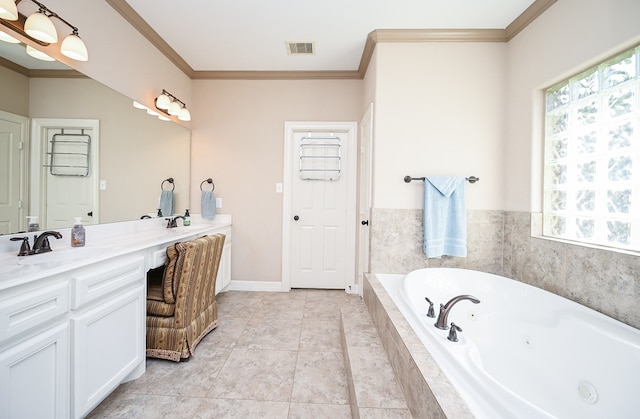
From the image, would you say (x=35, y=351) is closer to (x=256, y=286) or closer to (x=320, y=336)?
(x=320, y=336)

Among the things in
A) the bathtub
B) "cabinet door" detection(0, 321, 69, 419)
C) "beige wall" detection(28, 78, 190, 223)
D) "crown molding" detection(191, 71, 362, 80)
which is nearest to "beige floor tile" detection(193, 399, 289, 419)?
"cabinet door" detection(0, 321, 69, 419)

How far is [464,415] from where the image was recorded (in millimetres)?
767

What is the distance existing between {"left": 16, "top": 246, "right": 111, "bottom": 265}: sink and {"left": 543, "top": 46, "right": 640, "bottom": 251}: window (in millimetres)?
2730

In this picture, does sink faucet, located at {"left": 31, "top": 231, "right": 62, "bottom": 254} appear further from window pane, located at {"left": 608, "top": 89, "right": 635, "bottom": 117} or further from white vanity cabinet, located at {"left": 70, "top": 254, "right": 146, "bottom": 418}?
window pane, located at {"left": 608, "top": 89, "right": 635, "bottom": 117}

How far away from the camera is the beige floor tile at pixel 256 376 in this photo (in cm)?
146

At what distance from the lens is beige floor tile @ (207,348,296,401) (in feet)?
4.78

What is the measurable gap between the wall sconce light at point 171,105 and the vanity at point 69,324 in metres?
1.40

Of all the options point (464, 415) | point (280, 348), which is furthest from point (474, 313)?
point (280, 348)

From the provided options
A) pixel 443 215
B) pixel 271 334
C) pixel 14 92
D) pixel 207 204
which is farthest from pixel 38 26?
pixel 443 215

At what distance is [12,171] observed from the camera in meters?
1.31

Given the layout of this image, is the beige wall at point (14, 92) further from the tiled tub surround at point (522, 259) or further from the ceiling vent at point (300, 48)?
→ the tiled tub surround at point (522, 259)

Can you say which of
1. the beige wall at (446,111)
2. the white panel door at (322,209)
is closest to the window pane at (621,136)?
the beige wall at (446,111)

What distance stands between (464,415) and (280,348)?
1.40 meters

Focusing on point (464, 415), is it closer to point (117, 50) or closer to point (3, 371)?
point (3, 371)
